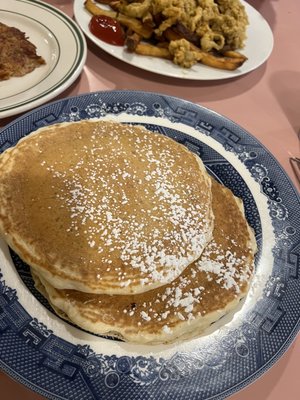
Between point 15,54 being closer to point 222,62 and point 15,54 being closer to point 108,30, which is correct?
point 108,30

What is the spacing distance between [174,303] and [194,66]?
159 centimetres

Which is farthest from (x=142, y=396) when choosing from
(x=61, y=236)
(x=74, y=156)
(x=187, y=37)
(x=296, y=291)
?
(x=187, y=37)

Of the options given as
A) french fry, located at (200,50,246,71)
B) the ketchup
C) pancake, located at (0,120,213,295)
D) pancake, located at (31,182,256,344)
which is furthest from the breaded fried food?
pancake, located at (31,182,256,344)

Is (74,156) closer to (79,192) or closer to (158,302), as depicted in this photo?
(79,192)

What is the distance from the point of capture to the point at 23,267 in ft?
4.81

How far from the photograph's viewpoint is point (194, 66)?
8.02 ft

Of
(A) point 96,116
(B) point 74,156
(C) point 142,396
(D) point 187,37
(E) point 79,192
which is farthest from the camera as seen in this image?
(D) point 187,37

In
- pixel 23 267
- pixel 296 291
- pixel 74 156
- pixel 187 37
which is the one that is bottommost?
pixel 23 267

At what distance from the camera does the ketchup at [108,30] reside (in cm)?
244

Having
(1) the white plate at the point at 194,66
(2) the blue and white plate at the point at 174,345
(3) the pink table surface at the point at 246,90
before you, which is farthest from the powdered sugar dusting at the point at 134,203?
(1) the white plate at the point at 194,66

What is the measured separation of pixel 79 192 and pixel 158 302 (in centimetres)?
49

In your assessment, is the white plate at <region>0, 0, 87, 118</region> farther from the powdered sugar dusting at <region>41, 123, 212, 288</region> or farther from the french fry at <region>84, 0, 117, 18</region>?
the powdered sugar dusting at <region>41, 123, 212, 288</region>

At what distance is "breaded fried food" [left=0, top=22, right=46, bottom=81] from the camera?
2.24 meters

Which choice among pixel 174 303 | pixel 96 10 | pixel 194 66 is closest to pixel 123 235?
pixel 174 303
